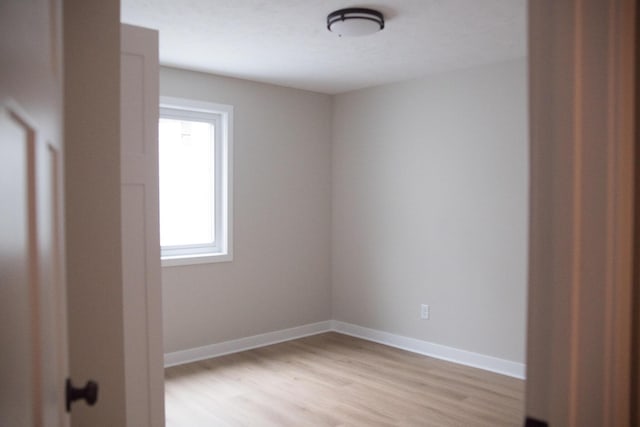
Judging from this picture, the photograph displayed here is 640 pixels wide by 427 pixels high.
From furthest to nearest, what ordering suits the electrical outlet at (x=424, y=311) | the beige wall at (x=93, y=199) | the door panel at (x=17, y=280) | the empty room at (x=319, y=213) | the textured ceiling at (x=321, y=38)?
the electrical outlet at (x=424, y=311), the textured ceiling at (x=321, y=38), the beige wall at (x=93, y=199), the empty room at (x=319, y=213), the door panel at (x=17, y=280)

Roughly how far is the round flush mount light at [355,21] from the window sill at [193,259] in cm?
220

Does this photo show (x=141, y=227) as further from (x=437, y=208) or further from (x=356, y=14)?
(x=437, y=208)

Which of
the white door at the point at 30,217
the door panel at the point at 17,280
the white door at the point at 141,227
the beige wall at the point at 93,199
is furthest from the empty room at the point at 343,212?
the door panel at the point at 17,280

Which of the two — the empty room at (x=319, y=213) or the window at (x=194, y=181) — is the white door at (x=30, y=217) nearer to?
the empty room at (x=319, y=213)

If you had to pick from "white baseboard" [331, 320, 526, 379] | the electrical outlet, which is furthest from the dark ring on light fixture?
"white baseboard" [331, 320, 526, 379]

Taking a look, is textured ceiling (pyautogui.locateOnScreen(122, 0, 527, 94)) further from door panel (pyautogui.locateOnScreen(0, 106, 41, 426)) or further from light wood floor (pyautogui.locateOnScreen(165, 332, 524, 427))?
light wood floor (pyautogui.locateOnScreen(165, 332, 524, 427))

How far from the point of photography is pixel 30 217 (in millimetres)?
698

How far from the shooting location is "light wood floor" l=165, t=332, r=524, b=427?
Result: 3.02 meters

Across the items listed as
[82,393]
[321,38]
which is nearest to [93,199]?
[82,393]

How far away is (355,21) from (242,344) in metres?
2.97

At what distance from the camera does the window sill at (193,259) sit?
3.97 m

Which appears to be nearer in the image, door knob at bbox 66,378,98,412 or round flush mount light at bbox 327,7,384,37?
door knob at bbox 66,378,98,412

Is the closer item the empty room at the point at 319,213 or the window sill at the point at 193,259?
the empty room at the point at 319,213

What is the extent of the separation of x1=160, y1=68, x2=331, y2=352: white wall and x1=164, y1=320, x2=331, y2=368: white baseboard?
0.05 metres
